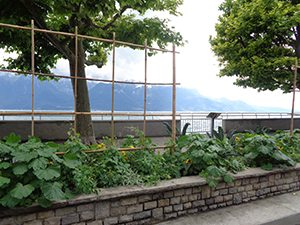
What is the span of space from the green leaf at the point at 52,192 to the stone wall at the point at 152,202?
0.14 m

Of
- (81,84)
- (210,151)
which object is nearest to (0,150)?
(210,151)

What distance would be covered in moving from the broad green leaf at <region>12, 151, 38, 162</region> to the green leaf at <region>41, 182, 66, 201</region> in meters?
0.25

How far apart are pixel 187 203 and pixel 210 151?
2.28ft

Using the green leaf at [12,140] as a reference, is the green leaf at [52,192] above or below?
below

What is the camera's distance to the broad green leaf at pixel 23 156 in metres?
2.03


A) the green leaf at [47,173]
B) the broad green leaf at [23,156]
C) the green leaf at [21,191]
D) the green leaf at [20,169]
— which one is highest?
the broad green leaf at [23,156]

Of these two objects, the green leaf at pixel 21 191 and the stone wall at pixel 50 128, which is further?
the stone wall at pixel 50 128

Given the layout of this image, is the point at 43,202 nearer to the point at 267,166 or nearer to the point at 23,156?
the point at 23,156

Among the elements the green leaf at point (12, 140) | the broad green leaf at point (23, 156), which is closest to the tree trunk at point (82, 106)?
the green leaf at point (12, 140)

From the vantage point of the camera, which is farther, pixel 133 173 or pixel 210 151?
pixel 210 151

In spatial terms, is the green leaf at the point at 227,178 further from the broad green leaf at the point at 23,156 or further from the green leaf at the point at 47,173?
the broad green leaf at the point at 23,156

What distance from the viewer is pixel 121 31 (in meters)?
5.98

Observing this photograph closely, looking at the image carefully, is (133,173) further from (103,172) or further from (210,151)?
(210,151)

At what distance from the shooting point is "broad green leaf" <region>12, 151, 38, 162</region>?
6.66 feet
